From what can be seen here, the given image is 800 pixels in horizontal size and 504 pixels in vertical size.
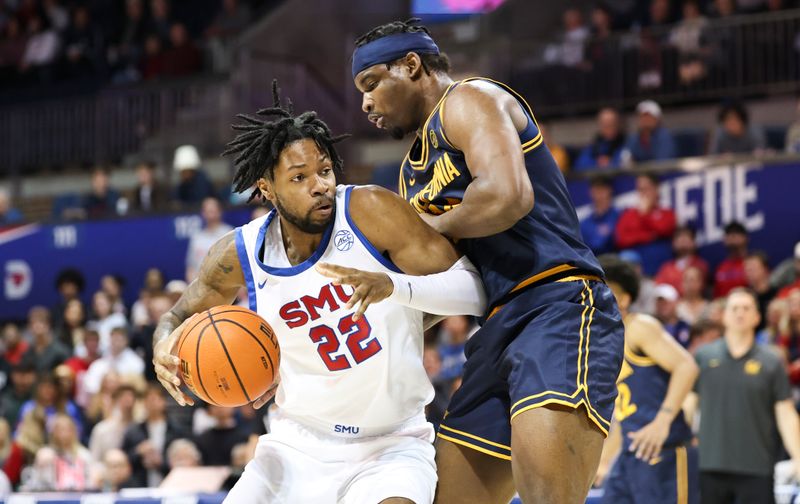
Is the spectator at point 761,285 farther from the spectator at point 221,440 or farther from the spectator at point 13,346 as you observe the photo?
the spectator at point 13,346

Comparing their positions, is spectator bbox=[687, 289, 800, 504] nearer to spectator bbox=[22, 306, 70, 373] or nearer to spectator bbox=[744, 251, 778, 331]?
spectator bbox=[744, 251, 778, 331]

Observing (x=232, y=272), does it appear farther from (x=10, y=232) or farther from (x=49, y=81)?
(x=49, y=81)

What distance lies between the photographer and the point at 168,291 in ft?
39.1

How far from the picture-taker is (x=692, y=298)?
32.6 feet

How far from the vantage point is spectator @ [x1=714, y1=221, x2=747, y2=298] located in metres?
10.1

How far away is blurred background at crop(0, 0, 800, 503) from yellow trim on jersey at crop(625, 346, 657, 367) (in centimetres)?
196

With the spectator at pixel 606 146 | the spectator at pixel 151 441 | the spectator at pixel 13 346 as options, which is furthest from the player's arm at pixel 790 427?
the spectator at pixel 13 346

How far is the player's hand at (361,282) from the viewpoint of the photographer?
3746mm

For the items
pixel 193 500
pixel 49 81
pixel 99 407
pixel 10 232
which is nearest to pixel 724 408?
pixel 193 500

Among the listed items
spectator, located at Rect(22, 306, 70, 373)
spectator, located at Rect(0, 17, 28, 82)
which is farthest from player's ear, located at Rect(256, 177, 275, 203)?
spectator, located at Rect(0, 17, 28, 82)

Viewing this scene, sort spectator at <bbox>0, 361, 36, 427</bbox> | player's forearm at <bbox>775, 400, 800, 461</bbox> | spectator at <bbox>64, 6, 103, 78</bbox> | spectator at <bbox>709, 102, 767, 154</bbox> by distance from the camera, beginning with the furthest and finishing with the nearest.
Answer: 1. spectator at <bbox>64, 6, 103, 78</bbox>
2. spectator at <bbox>0, 361, 36, 427</bbox>
3. spectator at <bbox>709, 102, 767, 154</bbox>
4. player's forearm at <bbox>775, 400, 800, 461</bbox>

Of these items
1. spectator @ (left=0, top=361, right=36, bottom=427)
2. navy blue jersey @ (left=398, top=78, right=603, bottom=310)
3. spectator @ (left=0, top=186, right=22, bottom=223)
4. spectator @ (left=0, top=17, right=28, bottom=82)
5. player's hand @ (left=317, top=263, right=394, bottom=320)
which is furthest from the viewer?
spectator @ (left=0, top=17, right=28, bottom=82)

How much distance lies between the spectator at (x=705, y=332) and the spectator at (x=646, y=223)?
1698mm

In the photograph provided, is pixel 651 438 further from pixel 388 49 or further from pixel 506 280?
pixel 388 49
